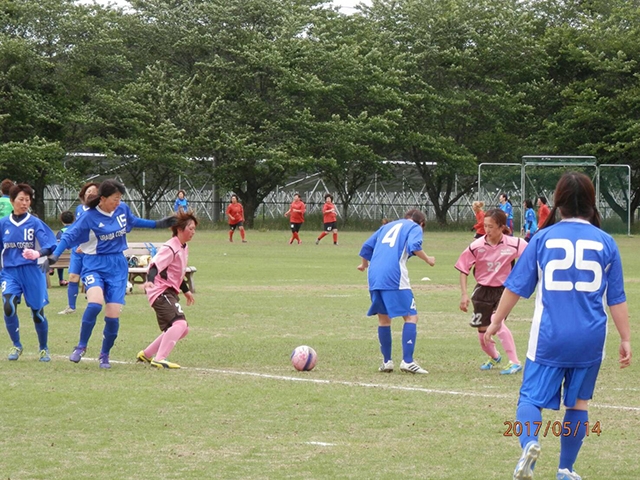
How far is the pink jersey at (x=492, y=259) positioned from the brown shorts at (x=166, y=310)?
281 centimetres

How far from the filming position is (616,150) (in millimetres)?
46625

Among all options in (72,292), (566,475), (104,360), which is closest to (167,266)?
(104,360)

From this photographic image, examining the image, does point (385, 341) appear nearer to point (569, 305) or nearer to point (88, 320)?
point (88, 320)

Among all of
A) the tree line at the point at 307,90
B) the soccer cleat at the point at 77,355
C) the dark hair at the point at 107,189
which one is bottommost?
the soccer cleat at the point at 77,355

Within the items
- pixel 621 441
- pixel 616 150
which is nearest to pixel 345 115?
pixel 616 150

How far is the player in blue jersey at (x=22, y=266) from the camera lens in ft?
35.9

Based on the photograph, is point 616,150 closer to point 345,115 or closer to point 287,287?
point 345,115

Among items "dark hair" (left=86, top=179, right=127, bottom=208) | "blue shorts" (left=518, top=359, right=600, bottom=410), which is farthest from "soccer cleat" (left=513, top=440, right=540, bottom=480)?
"dark hair" (left=86, top=179, right=127, bottom=208)

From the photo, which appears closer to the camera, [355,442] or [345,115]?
[355,442]

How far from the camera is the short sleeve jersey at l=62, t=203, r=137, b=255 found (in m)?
10.4

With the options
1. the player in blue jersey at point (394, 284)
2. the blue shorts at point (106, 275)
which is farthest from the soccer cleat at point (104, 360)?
the player in blue jersey at point (394, 284)

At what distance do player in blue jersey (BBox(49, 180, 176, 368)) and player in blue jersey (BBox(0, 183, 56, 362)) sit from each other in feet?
1.74

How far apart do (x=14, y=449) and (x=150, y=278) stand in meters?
3.86

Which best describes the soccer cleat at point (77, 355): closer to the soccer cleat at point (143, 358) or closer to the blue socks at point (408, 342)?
the soccer cleat at point (143, 358)
